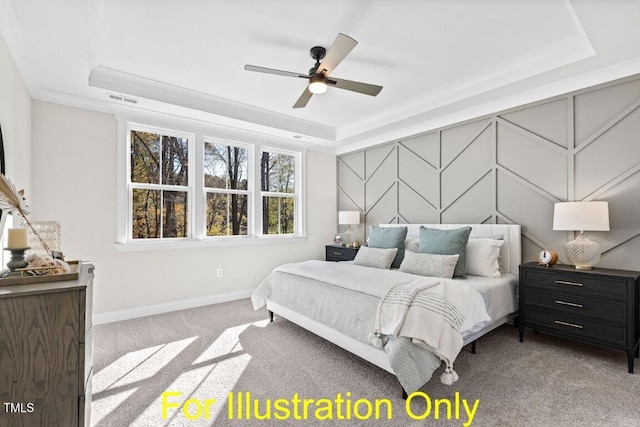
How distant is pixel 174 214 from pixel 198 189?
17.8 inches

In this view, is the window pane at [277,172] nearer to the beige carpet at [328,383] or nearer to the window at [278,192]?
the window at [278,192]

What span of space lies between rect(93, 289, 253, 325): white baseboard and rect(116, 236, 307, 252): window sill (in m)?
0.70

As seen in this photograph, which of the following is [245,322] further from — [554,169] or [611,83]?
[611,83]

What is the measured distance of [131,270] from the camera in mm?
3760

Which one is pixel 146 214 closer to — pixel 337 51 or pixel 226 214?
pixel 226 214

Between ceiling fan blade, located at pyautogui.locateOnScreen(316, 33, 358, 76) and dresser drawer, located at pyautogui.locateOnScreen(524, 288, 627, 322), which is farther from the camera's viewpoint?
dresser drawer, located at pyautogui.locateOnScreen(524, 288, 627, 322)

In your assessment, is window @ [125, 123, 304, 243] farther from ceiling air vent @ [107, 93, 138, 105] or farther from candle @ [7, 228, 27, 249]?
candle @ [7, 228, 27, 249]

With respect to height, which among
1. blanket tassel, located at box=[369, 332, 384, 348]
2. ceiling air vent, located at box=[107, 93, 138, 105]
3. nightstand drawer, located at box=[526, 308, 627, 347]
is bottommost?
nightstand drawer, located at box=[526, 308, 627, 347]

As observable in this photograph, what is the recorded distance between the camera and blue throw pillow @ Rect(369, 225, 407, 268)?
3.84 metres

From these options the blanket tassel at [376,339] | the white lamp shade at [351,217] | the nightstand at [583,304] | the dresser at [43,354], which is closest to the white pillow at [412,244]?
the nightstand at [583,304]

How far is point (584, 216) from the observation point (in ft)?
8.95

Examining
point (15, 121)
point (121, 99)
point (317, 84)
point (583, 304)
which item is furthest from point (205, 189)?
point (583, 304)

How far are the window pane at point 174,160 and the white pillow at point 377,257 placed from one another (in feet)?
8.39

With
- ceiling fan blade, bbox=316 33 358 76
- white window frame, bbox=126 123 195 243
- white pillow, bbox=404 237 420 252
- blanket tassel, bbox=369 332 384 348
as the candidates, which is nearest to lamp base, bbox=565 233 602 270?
white pillow, bbox=404 237 420 252
